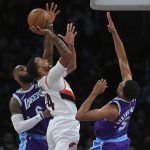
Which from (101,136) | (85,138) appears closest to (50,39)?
(101,136)

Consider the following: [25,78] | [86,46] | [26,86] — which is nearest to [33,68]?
[25,78]

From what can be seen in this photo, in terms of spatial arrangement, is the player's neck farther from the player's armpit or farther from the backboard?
the backboard

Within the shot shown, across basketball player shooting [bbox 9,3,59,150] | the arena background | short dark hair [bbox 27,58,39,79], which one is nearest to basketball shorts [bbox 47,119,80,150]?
short dark hair [bbox 27,58,39,79]

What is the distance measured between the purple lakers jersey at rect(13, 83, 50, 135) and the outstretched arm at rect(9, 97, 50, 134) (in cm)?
7

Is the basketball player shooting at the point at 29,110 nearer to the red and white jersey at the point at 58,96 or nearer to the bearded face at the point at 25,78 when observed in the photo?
the bearded face at the point at 25,78

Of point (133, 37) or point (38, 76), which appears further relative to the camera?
point (133, 37)

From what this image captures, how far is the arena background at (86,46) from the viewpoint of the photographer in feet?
41.8

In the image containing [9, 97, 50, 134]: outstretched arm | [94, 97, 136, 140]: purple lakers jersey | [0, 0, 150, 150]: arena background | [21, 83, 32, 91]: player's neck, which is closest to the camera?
[94, 97, 136, 140]: purple lakers jersey

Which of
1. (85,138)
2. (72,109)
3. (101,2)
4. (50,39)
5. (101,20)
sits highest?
(101,2)

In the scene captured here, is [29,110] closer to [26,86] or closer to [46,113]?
[26,86]

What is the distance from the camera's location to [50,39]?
25.7ft

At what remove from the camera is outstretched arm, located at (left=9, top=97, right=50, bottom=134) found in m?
7.77

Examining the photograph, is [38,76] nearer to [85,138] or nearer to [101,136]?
[101,136]

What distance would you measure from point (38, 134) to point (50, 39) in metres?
1.19
